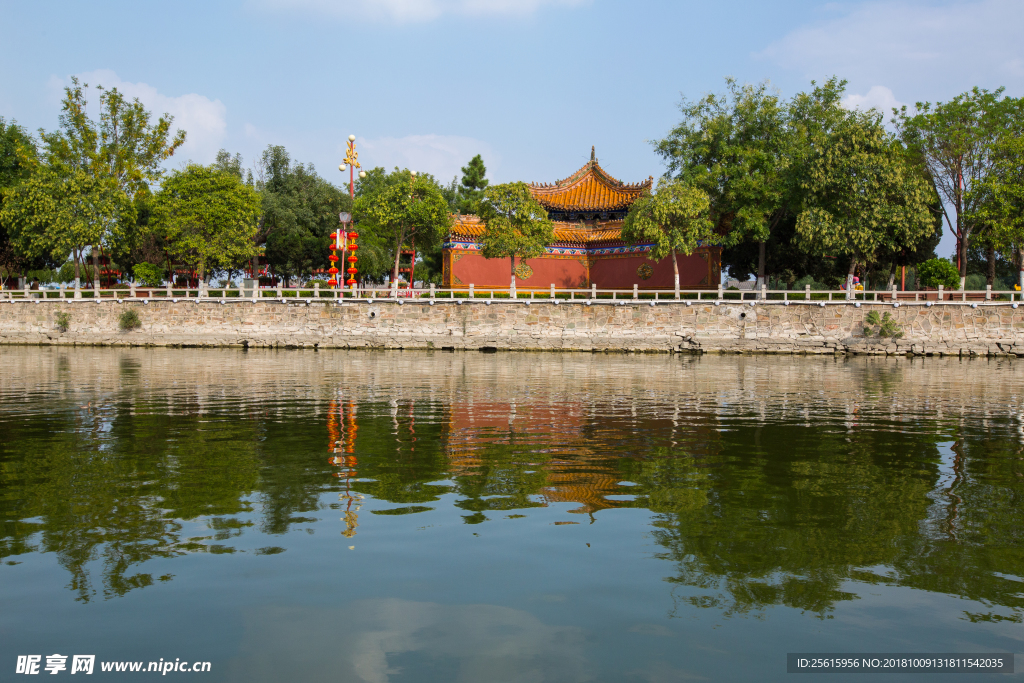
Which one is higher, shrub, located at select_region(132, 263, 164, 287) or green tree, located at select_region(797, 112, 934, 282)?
green tree, located at select_region(797, 112, 934, 282)

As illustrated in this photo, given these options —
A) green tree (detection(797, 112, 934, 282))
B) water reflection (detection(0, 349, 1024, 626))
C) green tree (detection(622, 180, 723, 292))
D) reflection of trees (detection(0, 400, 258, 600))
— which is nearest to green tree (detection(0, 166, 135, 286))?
water reflection (detection(0, 349, 1024, 626))

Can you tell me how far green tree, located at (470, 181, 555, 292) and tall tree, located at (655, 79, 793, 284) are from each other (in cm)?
827

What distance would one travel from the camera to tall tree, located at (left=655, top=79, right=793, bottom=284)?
119ft

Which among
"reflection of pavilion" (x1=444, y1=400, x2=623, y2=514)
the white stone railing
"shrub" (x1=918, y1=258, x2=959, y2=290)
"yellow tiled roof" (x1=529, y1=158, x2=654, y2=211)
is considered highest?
"yellow tiled roof" (x1=529, y1=158, x2=654, y2=211)

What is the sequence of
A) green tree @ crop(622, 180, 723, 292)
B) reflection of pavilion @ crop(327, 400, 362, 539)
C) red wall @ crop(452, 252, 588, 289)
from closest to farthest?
reflection of pavilion @ crop(327, 400, 362, 539) < green tree @ crop(622, 180, 723, 292) < red wall @ crop(452, 252, 588, 289)

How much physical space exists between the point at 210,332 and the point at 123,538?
31015 millimetres

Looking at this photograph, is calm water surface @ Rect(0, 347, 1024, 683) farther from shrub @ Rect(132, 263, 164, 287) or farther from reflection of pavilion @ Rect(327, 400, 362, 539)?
shrub @ Rect(132, 263, 164, 287)

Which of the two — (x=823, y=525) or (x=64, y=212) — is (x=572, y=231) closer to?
(x=64, y=212)

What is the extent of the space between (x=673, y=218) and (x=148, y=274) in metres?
30.5

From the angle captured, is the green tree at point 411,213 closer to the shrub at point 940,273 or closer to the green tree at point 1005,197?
the shrub at point 940,273

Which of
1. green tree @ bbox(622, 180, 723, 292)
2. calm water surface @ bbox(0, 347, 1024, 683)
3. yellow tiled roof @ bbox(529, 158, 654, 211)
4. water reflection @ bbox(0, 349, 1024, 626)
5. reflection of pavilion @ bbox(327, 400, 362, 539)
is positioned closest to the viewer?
calm water surface @ bbox(0, 347, 1024, 683)

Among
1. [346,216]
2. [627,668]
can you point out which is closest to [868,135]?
[346,216]

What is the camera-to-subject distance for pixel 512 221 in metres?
36.0

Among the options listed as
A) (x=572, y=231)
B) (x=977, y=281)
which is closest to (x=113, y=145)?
(x=572, y=231)
